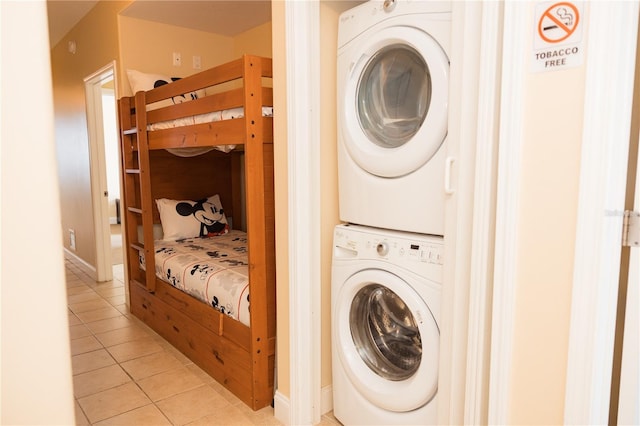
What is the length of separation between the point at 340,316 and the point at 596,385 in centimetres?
95

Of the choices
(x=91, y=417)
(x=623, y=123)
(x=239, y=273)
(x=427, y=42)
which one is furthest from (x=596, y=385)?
(x=91, y=417)

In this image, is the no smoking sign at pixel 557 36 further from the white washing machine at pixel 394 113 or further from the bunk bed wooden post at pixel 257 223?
the bunk bed wooden post at pixel 257 223

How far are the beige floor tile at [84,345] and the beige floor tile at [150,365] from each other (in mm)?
389

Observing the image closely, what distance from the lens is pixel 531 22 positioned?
3.49 ft

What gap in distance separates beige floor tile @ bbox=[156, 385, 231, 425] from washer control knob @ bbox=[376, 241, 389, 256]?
115 cm

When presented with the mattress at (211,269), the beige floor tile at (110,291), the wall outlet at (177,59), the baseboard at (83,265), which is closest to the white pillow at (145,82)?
the wall outlet at (177,59)

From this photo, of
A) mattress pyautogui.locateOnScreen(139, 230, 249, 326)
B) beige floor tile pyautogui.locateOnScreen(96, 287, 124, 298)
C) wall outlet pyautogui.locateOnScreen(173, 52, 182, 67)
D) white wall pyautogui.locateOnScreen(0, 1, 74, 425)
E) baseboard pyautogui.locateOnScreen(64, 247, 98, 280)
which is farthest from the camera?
baseboard pyautogui.locateOnScreen(64, 247, 98, 280)

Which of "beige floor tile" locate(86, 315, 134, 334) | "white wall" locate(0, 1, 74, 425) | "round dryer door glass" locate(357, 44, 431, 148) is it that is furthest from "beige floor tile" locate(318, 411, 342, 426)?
"beige floor tile" locate(86, 315, 134, 334)

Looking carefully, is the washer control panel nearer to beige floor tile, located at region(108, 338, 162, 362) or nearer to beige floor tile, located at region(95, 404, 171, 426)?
beige floor tile, located at region(95, 404, 171, 426)

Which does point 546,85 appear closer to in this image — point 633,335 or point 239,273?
point 633,335

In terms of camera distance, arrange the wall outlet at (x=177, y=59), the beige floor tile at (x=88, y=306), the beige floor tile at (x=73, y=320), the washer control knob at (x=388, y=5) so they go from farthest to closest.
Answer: the wall outlet at (x=177, y=59) → the beige floor tile at (x=88, y=306) → the beige floor tile at (x=73, y=320) → the washer control knob at (x=388, y=5)

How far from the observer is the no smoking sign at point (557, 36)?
1002 millimetres

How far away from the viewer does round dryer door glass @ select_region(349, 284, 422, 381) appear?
169 cm

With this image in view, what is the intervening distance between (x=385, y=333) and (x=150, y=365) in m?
1.53
